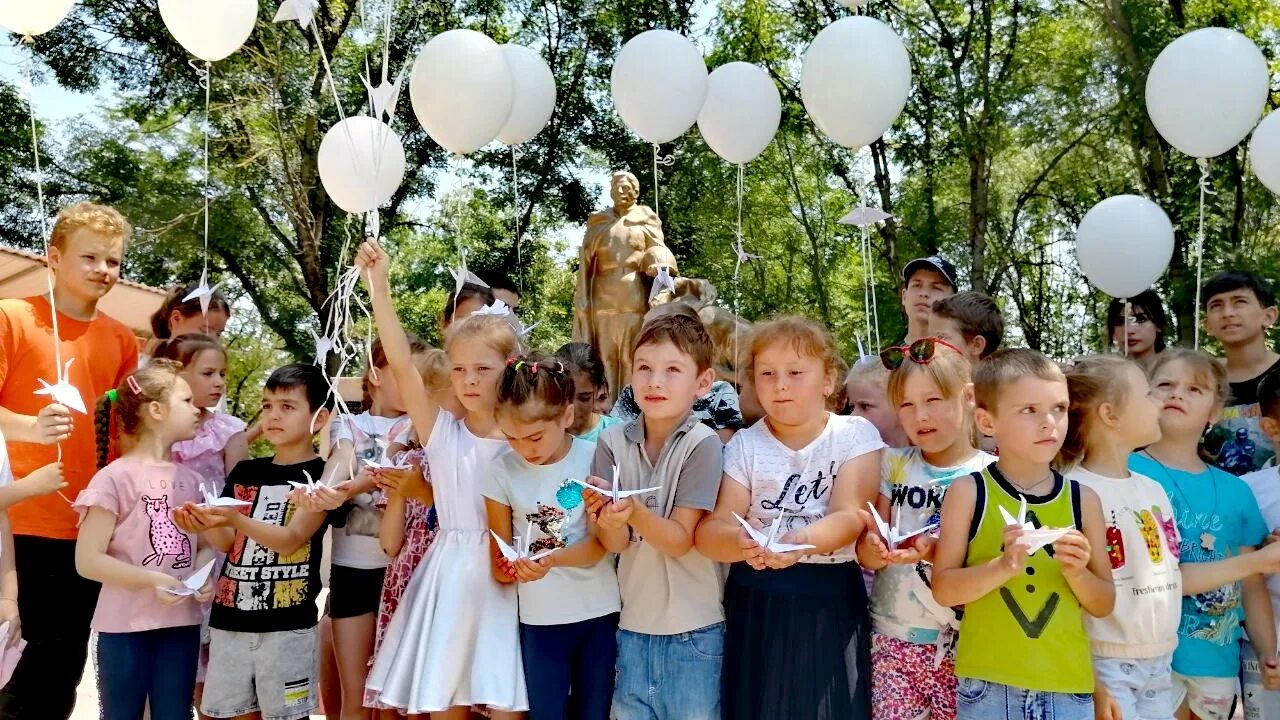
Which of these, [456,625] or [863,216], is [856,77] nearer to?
[863,216]

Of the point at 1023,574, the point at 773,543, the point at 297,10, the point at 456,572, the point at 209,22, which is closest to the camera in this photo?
the point at 773,543

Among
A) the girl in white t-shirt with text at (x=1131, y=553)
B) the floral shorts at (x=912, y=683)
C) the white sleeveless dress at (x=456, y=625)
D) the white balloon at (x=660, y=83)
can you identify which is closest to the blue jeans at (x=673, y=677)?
the white sleeveless dress at (x=456, y=625)

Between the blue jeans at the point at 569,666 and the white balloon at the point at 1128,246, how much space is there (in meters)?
3.60

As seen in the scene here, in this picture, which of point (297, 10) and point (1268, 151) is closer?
point (297, 10)

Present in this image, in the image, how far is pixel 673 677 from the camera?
252 cm

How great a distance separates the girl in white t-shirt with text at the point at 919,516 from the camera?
8.34ft

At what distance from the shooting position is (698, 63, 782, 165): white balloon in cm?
515

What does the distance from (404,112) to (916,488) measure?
1353 centimetres

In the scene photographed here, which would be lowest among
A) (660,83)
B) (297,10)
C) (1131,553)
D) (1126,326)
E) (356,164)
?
(1131,553)

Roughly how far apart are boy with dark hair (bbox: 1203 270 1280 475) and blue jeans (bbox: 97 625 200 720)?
3867 millimetres

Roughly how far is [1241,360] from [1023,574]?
2.29 meters

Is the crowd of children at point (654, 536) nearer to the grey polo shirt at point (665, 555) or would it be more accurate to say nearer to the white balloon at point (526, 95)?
the grey polo shirt at point (665, 555)

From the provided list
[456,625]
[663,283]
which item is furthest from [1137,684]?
[663,283]

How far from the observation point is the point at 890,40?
14.0ft
